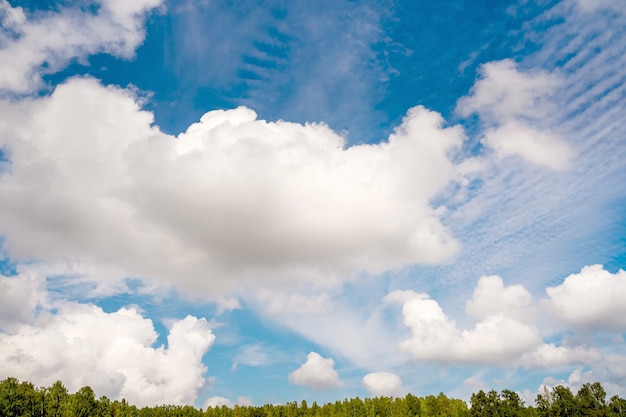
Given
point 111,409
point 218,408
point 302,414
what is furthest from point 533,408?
point 111,409

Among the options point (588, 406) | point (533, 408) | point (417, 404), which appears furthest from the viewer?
point (417, 404)

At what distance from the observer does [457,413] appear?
545ft

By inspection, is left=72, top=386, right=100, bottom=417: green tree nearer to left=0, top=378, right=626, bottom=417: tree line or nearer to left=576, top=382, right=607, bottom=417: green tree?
left=0, top=378, right=626, bottom=417: tree line

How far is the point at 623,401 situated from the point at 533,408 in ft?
78.0

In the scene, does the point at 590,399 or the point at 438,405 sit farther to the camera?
the point at 438,405

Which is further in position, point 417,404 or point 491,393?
point 417,404

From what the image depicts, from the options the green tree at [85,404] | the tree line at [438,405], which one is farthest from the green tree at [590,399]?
the green tree at [85,404]

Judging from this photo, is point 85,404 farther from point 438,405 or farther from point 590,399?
point 590,399

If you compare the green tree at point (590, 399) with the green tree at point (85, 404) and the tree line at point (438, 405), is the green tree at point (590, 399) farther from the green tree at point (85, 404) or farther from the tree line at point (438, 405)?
the green tree at point (85, 404)

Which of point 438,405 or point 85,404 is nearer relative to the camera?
point 85,404

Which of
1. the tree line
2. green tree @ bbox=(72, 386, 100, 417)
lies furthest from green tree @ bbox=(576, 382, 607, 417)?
green tree @ bbox=(72, 386, 100, 417)

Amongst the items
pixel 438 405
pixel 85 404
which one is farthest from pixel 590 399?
pixel 85 404

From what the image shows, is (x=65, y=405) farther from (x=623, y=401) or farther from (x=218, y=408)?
(x=623, y=401)

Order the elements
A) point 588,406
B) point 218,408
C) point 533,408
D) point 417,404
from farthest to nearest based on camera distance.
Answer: point 218,408
point 417,404
point 533,408
point 588,406
